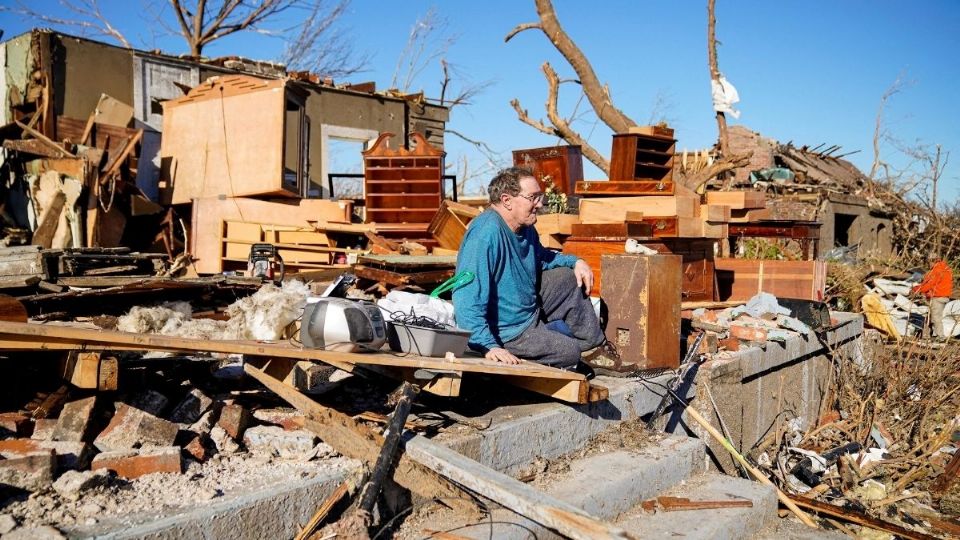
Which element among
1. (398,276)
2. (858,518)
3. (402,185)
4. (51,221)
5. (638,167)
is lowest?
(858,518)

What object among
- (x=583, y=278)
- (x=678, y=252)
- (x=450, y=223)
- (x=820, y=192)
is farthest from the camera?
(x=820, y=192)

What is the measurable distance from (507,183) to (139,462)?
2.73m

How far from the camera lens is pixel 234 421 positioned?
11.3 feet

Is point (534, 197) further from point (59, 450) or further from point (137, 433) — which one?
point (59, 450)

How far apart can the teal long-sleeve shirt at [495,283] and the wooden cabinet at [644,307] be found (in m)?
0.73

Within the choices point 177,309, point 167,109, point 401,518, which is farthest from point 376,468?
point 167,109

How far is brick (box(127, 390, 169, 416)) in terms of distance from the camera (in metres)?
3.49

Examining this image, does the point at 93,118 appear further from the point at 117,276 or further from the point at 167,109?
the point at 117,276

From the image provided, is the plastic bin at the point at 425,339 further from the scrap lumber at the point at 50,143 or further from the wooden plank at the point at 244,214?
the scrap lumber at the point at 50,143

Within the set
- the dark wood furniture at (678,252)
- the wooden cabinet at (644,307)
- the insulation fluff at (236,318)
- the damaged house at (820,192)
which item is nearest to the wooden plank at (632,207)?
the dark wood furniture at (678,252)

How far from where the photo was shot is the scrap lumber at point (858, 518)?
4559mm

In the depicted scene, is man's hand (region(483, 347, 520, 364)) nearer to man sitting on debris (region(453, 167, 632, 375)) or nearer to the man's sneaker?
man sitting on debris (region(453, 167, 632, 375))

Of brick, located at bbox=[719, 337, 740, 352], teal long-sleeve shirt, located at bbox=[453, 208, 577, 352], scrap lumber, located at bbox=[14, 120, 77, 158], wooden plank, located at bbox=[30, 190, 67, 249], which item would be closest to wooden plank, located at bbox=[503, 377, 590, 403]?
teal long-sleeve shirt, located at bbox=[453, 208, 577, 352]

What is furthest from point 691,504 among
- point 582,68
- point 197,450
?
point 582,68
